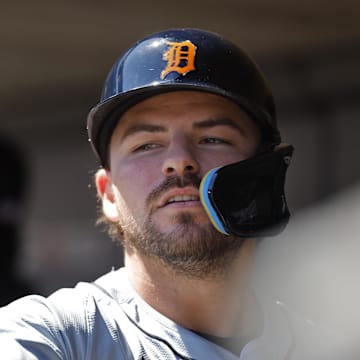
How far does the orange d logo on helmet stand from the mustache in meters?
0.27

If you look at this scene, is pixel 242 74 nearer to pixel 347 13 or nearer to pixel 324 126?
pixel 347 13

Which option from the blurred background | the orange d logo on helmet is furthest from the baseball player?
the blurred background

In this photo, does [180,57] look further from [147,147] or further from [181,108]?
[147,147]

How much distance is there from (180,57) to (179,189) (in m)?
0.35

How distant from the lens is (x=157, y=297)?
91.4 inches

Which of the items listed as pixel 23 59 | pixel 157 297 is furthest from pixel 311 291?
pixel 23 59

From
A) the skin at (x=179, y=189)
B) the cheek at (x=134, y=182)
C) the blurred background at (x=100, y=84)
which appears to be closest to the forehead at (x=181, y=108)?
the skin at (x=179, y=189)

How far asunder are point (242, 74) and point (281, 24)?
392 cm

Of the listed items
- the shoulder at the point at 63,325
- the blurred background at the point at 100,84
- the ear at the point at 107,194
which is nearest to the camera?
the shoulder at the point at 63,325

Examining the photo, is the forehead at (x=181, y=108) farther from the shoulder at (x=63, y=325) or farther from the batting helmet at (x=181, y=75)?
the shoulder at (x=63, y=325)

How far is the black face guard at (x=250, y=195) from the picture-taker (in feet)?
7.27

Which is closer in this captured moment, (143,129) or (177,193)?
(177,193)

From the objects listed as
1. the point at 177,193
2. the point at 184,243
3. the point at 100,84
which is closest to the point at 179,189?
the point at 177,193

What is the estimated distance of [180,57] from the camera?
2352mm
